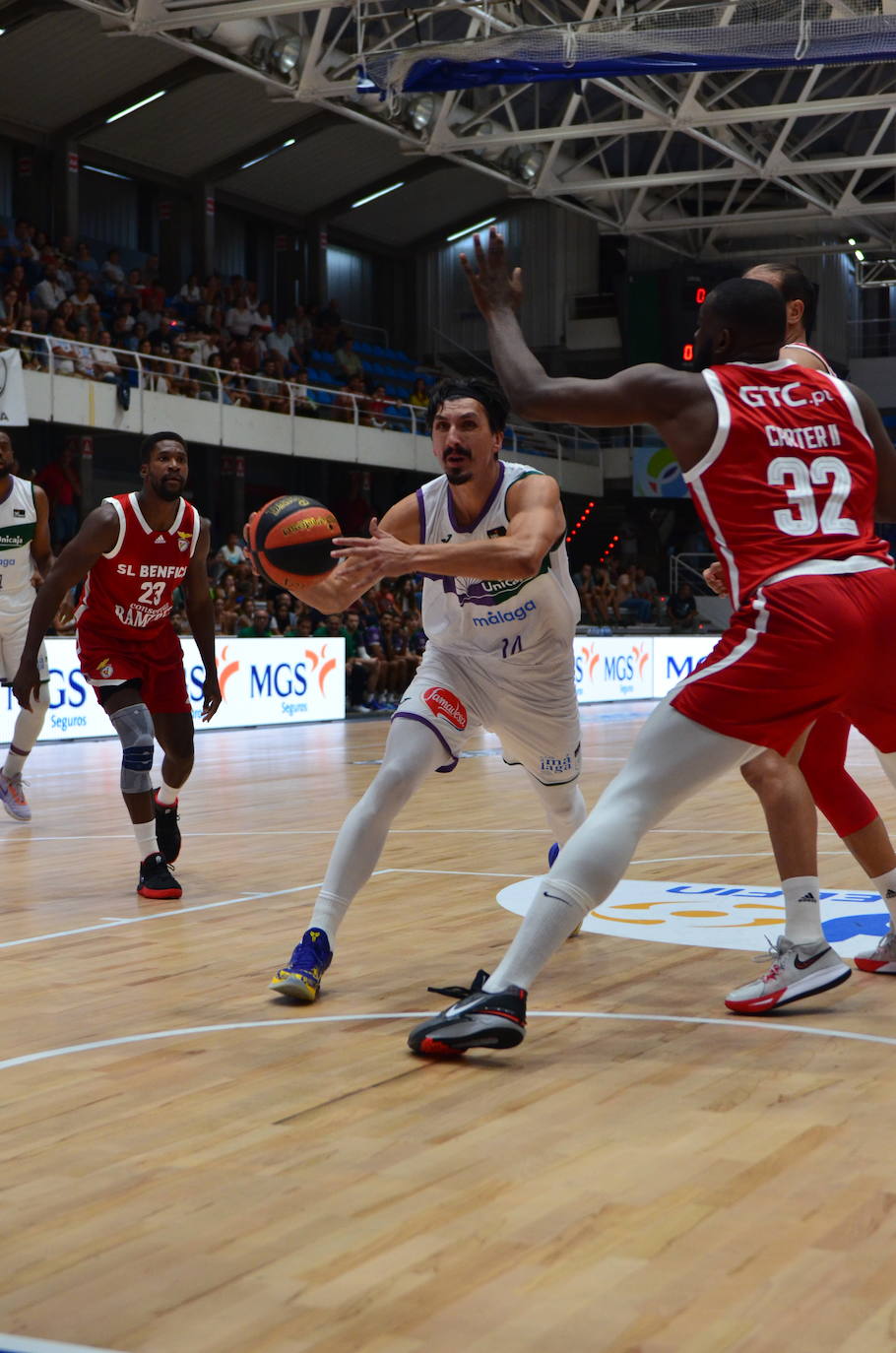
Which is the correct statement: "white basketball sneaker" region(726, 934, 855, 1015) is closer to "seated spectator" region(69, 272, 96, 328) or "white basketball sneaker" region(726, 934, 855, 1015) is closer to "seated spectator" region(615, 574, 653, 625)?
"seated spectator" region(69, 272, 96, 328)

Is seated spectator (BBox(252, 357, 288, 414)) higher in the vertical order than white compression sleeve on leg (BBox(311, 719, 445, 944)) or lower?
higher

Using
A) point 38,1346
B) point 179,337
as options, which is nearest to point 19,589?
point 38,1346

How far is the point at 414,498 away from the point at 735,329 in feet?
4.27

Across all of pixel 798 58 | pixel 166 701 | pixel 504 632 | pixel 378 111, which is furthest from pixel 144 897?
pixel 378 111

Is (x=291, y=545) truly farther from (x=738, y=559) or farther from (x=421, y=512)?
(x=738, y=559)

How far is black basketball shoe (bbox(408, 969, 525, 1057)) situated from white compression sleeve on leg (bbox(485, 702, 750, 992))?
169 mm

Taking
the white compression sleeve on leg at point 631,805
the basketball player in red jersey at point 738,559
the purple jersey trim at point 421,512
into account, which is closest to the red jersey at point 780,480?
the basketball player in red jersey at point 738,559

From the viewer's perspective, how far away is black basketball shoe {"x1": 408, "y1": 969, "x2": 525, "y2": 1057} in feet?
11.3

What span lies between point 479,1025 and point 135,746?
2.80 m

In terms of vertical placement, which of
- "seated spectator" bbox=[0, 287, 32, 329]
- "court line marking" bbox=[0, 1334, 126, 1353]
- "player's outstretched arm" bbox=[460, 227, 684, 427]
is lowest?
"court line marking" bbox=[0, 1334, 126, 1353]

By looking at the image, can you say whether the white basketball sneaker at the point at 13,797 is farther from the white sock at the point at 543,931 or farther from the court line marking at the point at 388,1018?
the white sock at the point at 543,931

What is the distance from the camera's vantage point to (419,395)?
27.0 m

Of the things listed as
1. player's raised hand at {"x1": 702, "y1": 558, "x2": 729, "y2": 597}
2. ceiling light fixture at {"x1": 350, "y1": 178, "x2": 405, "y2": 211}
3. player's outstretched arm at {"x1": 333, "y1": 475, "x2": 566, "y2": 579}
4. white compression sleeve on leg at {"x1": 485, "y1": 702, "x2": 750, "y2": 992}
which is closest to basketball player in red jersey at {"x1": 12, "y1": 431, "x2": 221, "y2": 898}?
player's outstretched arm at {"x1": 333, "y1": 475, "x2": 566, "y2": 579}

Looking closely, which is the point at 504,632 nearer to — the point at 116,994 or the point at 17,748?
the point at 116,994
